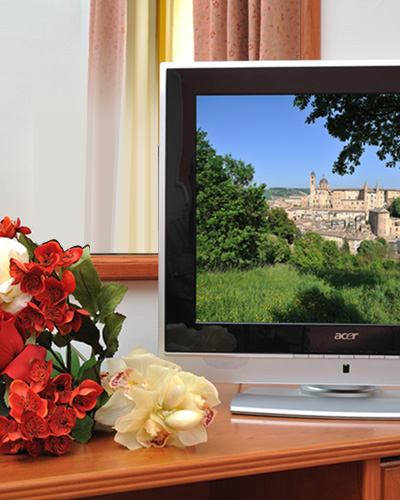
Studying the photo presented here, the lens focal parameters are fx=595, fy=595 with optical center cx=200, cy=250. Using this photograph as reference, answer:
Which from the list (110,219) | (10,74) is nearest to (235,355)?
(110,219)

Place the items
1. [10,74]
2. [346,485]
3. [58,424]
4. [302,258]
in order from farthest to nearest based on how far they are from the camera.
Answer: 1. [10,74]
2. [302,258]
3. [346,485]
4. [58,424]

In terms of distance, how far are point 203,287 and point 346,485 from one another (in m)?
0.40

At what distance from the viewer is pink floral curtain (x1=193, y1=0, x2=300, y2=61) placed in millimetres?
1491

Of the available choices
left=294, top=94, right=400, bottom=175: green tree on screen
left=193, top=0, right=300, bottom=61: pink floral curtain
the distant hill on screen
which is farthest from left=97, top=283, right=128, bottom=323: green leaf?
left=193, top=0, right=300, bottom=61: pink floral curtain

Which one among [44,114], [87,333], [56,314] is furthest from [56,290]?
[44,114]

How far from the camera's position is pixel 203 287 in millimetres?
1060

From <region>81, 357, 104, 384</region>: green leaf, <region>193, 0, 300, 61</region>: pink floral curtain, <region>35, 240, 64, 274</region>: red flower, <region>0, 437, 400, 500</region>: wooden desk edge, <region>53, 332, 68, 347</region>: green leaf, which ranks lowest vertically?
<region>0, 437, 400, 500</region>: wooden desk edge

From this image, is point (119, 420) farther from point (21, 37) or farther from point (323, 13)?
point (323, 13)

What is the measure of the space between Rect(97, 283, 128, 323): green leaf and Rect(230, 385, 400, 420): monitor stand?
280 millimetres

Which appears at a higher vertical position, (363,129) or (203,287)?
(363,129)

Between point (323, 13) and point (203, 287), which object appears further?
point (323, 13)

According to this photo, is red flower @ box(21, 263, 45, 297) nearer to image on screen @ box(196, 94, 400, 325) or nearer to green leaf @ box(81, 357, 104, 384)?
green leaf @ box(81, 357, 104, 384)

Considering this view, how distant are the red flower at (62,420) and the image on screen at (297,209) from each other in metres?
0.36

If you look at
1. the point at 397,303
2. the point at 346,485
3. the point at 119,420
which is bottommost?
the point at 346,485
